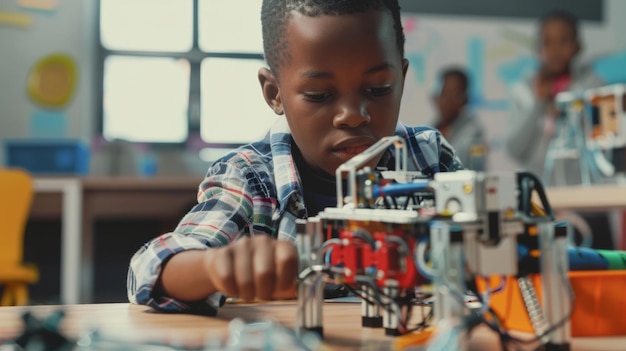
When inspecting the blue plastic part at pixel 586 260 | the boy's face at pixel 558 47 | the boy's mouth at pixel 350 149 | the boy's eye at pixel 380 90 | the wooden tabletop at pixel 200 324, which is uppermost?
the boy's face at pixel 558 47

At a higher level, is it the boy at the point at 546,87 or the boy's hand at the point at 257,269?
the boy at the point at 546,87

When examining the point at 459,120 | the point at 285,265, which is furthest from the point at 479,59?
the point at 285,265

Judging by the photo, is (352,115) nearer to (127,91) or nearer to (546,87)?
(127,91)

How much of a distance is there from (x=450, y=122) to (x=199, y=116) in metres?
1.43

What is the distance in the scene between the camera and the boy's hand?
59cm

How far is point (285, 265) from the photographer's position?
0.59 m

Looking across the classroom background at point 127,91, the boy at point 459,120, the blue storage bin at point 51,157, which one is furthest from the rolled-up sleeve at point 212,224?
the boy at point 459,120

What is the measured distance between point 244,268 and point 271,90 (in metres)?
0.47

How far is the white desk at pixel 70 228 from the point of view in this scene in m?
3.26

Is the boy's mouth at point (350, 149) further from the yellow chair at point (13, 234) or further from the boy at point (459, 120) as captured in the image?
the boy at point (459, 120)

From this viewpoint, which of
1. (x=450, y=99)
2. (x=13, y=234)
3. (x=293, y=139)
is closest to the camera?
(x=293, y=139)

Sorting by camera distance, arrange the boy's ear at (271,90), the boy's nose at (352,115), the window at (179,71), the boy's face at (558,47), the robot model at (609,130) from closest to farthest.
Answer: the boy's nose at (352,115) < the boy's ear at (271,90) < the robot model at (609,130) < the window at (179,71) < the boy's face at (558,47)

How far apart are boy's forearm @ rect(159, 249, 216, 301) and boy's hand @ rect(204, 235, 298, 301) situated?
0.26ft

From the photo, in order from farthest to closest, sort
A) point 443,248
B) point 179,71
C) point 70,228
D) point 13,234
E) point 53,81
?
Answer: point 179,71 → point 53,81 → point 70,228 → point 13,234 → point 443,248
